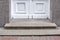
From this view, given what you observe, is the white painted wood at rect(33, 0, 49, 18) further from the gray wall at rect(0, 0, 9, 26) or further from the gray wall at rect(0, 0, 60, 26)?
the gray wall at rect(0, 0, 9, 26)

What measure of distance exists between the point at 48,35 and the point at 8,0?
4.86 ft

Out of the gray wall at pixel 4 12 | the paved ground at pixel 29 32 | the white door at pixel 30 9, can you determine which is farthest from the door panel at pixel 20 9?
the paved ground at pixel 29 32

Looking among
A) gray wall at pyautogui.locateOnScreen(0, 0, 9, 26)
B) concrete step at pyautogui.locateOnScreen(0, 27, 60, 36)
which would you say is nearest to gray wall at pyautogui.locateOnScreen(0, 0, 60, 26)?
gray wall at pyautogui.locateOnScreen(0, 0, 9, 26)

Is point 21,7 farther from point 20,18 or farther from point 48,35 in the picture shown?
point 48,35

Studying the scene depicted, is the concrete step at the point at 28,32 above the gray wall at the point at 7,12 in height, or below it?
below

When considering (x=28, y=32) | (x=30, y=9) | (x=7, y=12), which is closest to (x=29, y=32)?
(x=28, y=32)

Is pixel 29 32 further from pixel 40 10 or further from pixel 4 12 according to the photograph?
pixel 40 10

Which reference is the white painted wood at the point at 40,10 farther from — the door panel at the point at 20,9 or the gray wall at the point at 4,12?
the gray wall at the point at 4,12

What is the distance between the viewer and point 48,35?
3.69m

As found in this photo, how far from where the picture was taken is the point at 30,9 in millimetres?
4906

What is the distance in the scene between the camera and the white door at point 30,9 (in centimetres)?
490

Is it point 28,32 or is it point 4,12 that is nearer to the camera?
point 28,32

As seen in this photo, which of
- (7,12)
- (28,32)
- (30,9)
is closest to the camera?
(28,32)

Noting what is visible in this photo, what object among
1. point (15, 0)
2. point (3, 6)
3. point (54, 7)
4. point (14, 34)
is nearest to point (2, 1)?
point (3, 6)
